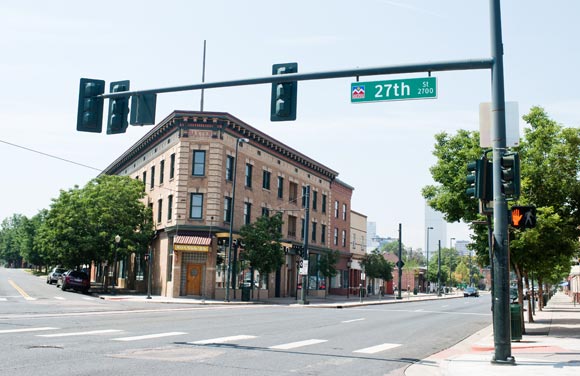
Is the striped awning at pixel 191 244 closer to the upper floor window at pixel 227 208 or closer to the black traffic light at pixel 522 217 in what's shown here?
the upper floor window at pixel 227 208

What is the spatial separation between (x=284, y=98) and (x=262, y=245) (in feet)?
94.4

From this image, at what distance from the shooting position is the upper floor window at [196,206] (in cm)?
4131

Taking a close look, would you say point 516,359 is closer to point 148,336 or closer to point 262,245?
point 148,336

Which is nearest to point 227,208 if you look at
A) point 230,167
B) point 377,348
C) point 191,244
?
point 230,167

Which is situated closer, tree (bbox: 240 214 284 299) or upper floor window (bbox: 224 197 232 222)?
tree (bbox: 240 214 284 299)

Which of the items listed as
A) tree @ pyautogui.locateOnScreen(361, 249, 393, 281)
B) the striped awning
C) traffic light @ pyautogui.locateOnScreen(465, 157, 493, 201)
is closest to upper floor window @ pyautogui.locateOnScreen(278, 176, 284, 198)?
the striped awning

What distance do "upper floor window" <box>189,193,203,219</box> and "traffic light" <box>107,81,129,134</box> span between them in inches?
1051

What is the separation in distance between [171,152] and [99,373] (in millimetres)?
35334

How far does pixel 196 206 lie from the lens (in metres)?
41.5

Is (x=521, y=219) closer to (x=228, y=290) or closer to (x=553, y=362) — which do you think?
(x=553, y=362)

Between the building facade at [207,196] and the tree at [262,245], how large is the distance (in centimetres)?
151

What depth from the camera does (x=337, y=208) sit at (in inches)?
2495

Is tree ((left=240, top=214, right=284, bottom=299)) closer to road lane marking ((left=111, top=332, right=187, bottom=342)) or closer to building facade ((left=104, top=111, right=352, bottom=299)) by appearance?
building facade ((left=104, top=111, right=352, bottom=299))

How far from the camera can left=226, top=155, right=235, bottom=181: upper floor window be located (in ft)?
141
